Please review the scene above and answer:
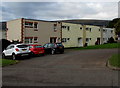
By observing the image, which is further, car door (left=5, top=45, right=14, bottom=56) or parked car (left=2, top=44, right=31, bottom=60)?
car door (left=5, top=45, right=14, bottom=56)

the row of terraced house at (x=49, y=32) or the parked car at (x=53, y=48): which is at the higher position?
the row of terraced house at (x=49, y=32)

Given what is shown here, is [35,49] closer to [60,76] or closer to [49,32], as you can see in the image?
[60,76]

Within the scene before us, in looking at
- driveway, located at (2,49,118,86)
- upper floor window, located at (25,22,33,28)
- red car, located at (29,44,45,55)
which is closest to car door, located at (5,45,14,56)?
red car, located at (29,44,45,55)

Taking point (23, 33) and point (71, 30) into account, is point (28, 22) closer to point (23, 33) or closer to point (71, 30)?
point (23, 33)

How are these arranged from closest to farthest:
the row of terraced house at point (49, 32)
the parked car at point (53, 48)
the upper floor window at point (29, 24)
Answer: the parked car at point (53, 48)
the row of terraced house at point (49, 32)
the upper floor window at point (29, 24)

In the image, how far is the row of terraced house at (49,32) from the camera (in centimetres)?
2850

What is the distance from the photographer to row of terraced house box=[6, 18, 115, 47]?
28500 millimetres

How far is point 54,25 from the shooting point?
33.7m

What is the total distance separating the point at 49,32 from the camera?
3253 cm

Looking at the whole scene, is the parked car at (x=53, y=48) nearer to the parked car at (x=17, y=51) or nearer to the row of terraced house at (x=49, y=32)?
the parked car at (x=17, y=51)

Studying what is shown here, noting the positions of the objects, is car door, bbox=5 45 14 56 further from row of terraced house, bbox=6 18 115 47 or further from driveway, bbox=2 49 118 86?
row of terraced house, bbox=6 18 115 47

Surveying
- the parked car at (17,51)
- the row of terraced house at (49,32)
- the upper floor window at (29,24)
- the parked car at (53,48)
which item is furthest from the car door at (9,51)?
the upper floor window at (29,24)

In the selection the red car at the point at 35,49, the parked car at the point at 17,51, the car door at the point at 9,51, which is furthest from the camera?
the red car at the point at 35,49

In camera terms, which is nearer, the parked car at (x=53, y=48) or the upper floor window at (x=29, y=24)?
the parked car at (x=53, y=48)
